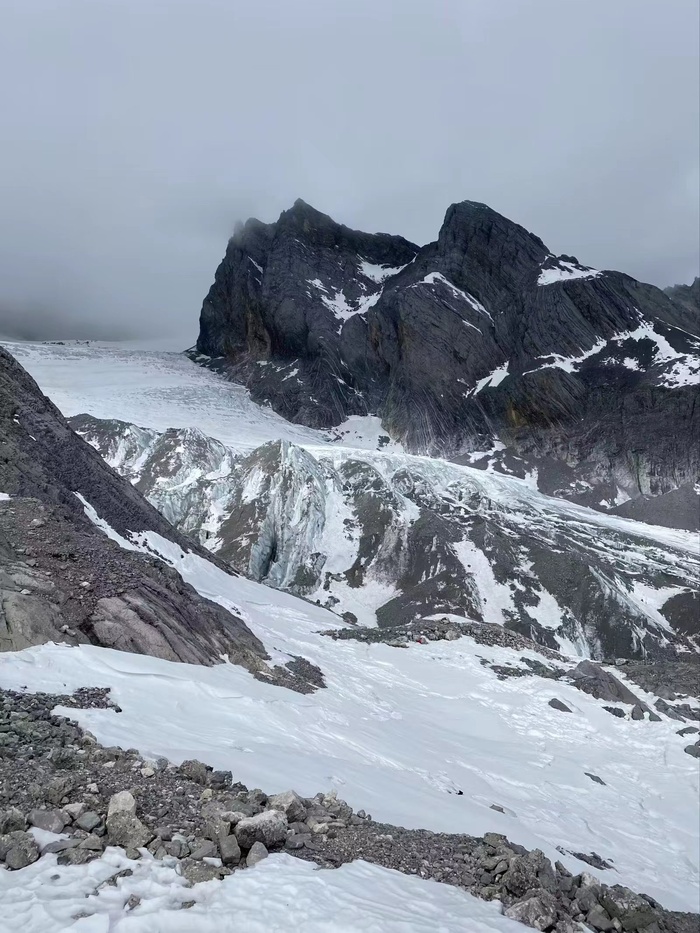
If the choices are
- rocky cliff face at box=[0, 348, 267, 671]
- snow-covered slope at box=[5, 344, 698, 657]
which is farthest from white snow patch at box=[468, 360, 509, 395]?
rocky cliff face at box=[0, 348, 267, 671]

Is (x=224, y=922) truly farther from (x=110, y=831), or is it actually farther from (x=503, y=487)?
(x=503, y=487)

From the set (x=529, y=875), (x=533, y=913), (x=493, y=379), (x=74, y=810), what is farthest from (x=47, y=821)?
(x=493, y=379)

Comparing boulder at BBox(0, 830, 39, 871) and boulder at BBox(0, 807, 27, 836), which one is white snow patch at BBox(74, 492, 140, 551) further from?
boulder at BBox(0, 830, 39, 871)

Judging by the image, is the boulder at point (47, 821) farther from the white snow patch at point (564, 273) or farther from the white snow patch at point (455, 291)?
the white snow patch at point (564, 273)

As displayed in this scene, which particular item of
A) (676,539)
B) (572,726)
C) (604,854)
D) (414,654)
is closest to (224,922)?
(604,854)

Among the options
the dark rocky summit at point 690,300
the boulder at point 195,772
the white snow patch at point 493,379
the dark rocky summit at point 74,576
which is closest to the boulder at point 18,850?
the boulder at point 195,772
